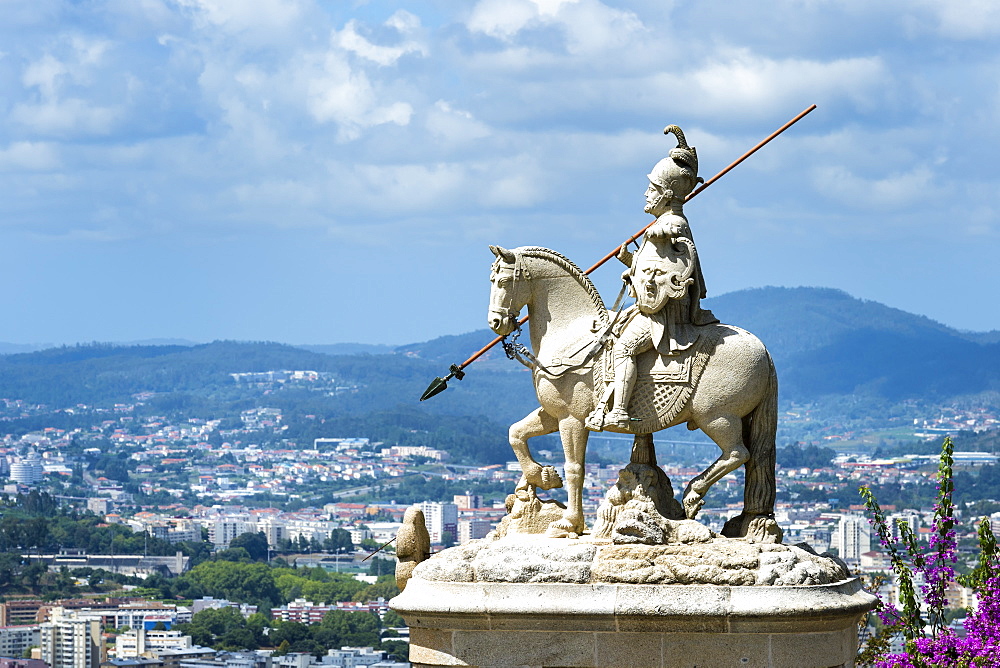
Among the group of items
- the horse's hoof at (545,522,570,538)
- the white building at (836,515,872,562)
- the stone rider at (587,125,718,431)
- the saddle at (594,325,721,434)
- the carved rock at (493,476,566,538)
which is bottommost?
the white building at (836,515,872,562)

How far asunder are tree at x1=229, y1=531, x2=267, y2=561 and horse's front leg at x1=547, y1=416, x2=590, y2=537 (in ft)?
454

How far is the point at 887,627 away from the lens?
15.8m

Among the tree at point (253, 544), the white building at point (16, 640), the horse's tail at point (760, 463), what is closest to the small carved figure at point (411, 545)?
the horse's tail at point (760, 463)

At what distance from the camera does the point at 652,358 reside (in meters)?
12.0

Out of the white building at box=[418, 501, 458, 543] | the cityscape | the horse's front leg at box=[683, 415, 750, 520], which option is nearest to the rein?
the horse's front leg at box=[683, 415, 750, 520]

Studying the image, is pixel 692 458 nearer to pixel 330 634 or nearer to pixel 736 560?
pixel 330 634

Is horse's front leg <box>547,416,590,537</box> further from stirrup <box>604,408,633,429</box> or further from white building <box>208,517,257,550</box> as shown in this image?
white building <box>208,517,257,550</box>

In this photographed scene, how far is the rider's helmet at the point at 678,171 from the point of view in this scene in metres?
12.1

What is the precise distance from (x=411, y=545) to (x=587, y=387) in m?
1.94

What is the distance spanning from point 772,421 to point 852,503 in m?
112

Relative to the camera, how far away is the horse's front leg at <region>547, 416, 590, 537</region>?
481 inches

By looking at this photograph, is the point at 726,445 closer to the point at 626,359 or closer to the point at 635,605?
the point at 626,359

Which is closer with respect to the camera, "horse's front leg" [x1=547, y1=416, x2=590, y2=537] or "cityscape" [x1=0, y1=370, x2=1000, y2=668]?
"horse's front leg" [x1=547, y1=416, x2=590, y2=537]

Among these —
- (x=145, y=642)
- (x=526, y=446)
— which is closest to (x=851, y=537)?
(x=145, y=642)
